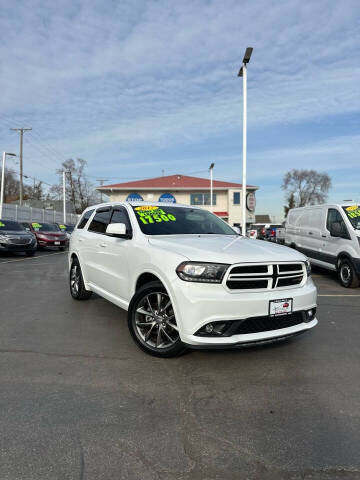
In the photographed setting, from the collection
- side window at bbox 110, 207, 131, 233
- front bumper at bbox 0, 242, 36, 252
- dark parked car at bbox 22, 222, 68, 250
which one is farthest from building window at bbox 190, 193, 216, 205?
side window at bbox 110, 207, 131, 233

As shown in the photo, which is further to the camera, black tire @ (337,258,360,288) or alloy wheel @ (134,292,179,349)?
black tire @ (337,258,360,288)

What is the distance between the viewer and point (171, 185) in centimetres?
4284

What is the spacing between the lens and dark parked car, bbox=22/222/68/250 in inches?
743

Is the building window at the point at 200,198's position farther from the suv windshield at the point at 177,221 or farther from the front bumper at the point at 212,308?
the front bumper at the point at 212,308

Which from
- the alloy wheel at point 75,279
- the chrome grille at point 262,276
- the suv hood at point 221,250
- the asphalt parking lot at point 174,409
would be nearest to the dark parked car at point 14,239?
the alloy wheel at point 75,279

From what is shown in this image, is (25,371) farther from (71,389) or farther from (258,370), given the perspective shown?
(258,370)

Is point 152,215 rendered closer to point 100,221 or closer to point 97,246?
point 97,246

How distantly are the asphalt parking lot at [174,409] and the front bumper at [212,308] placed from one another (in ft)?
1.30

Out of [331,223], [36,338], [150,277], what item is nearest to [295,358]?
[150,277]

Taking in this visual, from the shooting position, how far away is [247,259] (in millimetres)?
3369

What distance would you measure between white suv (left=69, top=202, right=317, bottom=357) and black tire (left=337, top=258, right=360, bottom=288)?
15.8 ft

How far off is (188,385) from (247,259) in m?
1.26

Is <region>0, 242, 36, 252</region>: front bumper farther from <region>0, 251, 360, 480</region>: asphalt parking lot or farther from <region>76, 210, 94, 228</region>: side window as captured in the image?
<region>0, 251, 360, 480</region>: asphalt parking lot

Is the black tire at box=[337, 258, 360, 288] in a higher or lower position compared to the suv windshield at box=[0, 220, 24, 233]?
lower
